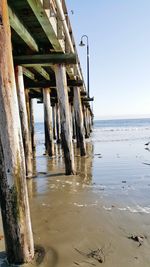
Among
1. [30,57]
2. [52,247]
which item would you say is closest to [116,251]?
[52,247]

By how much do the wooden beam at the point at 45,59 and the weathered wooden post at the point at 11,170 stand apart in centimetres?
421

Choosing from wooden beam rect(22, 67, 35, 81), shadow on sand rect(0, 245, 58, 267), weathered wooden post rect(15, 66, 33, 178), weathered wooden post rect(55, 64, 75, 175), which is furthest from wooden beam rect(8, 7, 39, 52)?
shadow on sand rect(0, 245, 58, 267)

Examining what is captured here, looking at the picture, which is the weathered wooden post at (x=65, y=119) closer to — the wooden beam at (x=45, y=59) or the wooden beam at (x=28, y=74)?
the wooden beam at (x=45, y=59)

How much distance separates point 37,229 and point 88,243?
2.65 ft

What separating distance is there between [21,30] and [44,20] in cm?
58

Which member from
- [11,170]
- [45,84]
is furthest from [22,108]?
[11,170]

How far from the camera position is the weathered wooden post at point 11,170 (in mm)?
3420

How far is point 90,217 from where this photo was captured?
4.95m

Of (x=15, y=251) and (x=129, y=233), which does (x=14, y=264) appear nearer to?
(x=15, y=251)

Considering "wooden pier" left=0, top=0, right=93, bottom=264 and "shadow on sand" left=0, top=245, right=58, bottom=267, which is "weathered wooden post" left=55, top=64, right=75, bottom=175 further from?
"shadow on sand" left=0, top=245, right=58, bottom=267

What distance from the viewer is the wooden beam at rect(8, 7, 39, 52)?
5934 mm

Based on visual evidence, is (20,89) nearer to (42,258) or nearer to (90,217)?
(90,217)

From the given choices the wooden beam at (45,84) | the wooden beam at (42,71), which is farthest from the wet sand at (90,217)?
the wooden beam at (45,84)

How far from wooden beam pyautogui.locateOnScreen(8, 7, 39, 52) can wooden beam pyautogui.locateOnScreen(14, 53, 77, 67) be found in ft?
0.84
